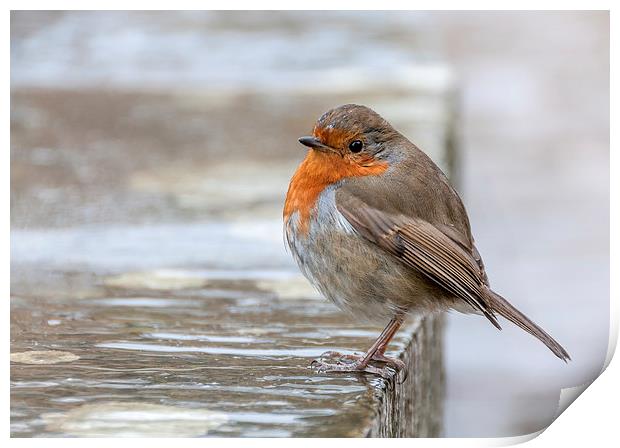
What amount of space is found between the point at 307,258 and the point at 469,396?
3347 millimetres

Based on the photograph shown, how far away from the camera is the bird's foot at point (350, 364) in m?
3.36

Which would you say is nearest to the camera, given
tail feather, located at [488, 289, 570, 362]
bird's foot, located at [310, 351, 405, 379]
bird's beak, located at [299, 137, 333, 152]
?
bird's foot, located at [310, 351, 405, 379]

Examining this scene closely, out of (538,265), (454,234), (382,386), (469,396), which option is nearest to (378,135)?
(454,234)

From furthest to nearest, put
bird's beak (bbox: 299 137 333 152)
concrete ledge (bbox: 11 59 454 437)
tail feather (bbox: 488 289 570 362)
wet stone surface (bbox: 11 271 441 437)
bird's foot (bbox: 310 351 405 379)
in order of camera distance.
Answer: bird's beak (bbox: 299 137 333 152) < tail feather (bbox: 488 289 570 362) < bird's foot (bbox: 310 351 405 379) < concrete ledge (bbox: 11 59 454 437) < wet stone surface (bbox: 11 271 441 437)

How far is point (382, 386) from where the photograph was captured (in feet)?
10.7

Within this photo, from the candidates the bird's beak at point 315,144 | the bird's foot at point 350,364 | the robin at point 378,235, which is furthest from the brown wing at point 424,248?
the bird's foot at point 350,364

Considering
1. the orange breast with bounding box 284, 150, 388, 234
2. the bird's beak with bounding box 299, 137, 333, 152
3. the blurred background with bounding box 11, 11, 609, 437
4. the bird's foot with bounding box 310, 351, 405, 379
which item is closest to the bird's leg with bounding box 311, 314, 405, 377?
the bird's foot with bounding box 310, 351, 405, 379

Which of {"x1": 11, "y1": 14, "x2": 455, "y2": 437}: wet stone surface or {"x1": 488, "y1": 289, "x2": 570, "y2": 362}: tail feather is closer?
{"x1": 11, "y1": 14, "x2": 455, "y2": 437}: wet stone surface

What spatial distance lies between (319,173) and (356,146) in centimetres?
14

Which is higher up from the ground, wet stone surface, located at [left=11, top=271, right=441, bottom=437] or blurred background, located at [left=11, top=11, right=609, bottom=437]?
blurred background, located at [left=11, top=11, right=609, bottom=437]

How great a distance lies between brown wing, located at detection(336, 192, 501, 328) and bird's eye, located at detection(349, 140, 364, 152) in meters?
0.17

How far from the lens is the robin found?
352 cm

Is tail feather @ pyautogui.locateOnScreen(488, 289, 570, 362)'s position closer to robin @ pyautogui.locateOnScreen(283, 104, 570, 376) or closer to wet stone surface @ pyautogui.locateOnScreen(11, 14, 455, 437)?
robin @ pyautogui.locateOnScreen(283, 104, 570, 376)

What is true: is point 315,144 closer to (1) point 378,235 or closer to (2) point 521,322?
(1) point 378,235
